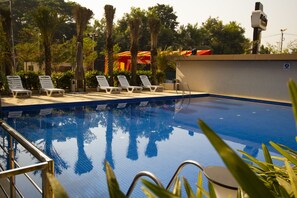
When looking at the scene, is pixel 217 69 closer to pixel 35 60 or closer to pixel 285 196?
pixel 35 60

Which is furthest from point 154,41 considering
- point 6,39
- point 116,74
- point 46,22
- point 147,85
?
point 6,39

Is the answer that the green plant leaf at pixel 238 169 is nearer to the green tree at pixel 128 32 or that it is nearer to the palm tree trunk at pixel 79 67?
the palm tree trunk at pixel 79 67

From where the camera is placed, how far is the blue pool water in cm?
563

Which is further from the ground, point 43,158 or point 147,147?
point 43,158

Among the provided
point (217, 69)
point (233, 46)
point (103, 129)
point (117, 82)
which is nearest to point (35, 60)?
point (117, 82)

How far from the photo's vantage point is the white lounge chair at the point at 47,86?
13.9 metres

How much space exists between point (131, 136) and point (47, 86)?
7.65 metres

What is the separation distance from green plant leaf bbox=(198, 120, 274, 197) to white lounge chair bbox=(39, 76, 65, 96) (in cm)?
1413

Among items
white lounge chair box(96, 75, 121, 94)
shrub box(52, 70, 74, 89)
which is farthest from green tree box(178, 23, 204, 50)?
shrub box(52, 70, 74, 89)

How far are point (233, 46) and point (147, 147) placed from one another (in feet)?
129

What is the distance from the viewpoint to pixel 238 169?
1.63 feet

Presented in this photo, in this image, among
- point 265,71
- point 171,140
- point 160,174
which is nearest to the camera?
point 160,174

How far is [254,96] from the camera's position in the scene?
18016 millimetres

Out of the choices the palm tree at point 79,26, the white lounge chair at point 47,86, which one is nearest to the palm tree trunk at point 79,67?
the palm tree at point 79,26
